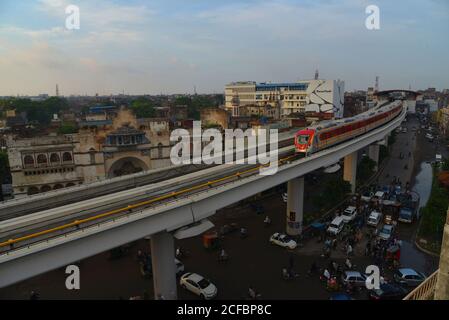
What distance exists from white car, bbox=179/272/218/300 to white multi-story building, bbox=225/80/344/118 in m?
57.3

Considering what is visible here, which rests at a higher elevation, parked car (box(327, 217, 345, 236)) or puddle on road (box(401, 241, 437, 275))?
parked car (box(327, 217, 345, 236))

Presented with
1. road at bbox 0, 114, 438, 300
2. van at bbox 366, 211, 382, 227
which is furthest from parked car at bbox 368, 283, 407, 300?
van at bbox 366, 211, 382, 227

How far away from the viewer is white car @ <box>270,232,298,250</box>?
23.7m

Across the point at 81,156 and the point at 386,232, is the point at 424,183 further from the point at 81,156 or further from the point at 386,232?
the point at 81,156

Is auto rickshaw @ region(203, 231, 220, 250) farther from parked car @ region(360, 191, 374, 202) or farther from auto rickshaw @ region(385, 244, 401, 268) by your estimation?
parked car @ region(360, 191, 374, 202)

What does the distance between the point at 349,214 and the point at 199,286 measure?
16338 millimetres

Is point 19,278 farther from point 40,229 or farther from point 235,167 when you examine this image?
point 235,167

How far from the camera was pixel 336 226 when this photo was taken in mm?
26078

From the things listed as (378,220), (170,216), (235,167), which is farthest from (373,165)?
(170,216)

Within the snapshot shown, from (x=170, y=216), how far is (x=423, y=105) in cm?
15523

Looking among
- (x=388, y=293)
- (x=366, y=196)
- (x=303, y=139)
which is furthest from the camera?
(x=366, y=196)

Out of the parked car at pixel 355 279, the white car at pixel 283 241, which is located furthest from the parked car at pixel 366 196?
the parked car at pixel 355 279

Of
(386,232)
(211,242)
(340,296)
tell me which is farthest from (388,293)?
(211,242)
